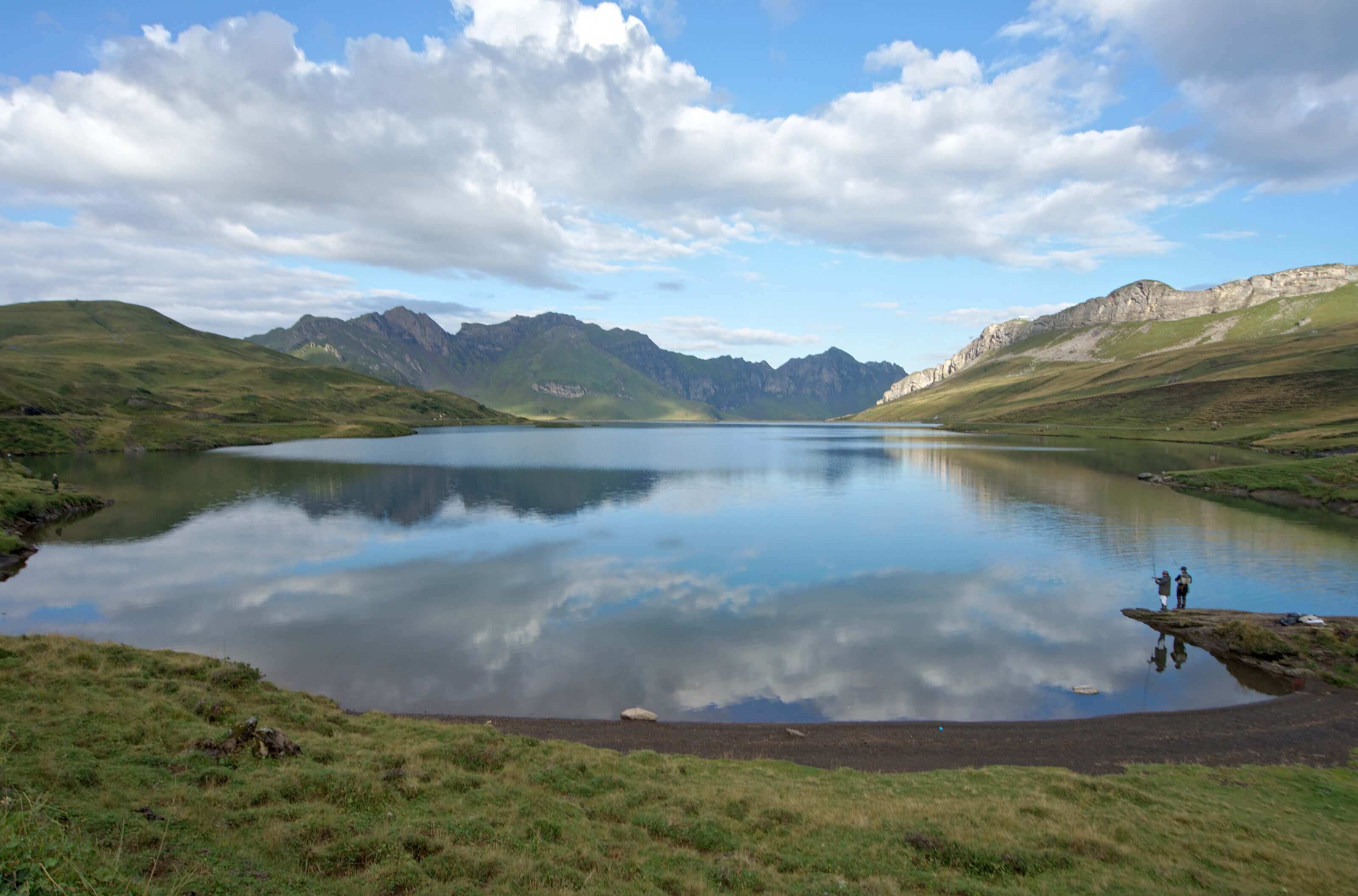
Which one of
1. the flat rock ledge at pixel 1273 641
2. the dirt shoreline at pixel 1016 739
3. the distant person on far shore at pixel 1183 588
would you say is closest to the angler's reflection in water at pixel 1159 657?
the flat rock ledge at pixel 1273 641

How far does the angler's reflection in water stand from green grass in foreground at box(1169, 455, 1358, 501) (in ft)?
218

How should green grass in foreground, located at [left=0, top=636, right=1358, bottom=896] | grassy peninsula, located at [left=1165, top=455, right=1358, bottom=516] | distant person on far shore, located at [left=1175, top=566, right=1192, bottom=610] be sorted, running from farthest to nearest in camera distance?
grassy peninsula, located at [left=1165, top=455, right=1358, bottom=516]
distant person on far shore, located at [left=1175, top=566, right=1192, bottom=610]
green grass in foreground, located at [left=0, top=636, right=1358, bottom=896]

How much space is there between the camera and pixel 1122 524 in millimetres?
68250

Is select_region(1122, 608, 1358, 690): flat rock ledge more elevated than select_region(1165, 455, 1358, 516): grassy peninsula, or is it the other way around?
select_region(1165, 455, 1358, 516): grassy peninsula

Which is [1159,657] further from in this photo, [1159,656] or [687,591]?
[687,591]

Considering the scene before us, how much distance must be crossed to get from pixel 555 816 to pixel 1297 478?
11465 cm

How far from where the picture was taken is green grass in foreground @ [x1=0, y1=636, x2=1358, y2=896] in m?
12.0

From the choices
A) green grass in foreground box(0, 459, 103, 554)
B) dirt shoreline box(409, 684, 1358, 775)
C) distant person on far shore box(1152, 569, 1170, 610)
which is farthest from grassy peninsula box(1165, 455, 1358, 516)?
green grass in foreground box(0, 459, 103, 554)

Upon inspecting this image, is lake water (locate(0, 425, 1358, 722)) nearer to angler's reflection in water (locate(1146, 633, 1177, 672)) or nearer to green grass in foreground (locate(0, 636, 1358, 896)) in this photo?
angler's reflection in water (locate(1146, 633, 1177, 672))

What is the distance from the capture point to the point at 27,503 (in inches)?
2509

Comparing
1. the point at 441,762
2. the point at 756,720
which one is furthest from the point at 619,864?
the point at 756,720

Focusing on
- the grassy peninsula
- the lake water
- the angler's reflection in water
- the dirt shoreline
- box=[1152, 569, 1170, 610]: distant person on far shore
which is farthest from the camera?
the grassy peninsula

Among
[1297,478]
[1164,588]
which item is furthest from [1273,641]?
[1297,478]

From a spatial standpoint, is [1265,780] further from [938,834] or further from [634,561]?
[634,561]
